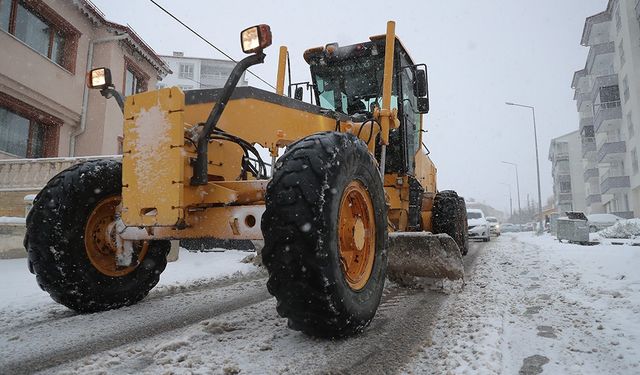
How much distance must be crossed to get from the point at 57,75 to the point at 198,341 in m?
12.8

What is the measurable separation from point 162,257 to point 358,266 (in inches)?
74.1

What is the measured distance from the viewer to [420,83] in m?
5.22

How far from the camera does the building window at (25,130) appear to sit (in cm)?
1091

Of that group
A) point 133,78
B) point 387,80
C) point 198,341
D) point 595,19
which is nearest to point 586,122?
point 595,19

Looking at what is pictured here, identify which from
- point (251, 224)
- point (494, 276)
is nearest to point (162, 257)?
point (251, 224)

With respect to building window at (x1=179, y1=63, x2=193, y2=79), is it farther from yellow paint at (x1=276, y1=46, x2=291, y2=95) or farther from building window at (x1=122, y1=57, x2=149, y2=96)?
yellow paint at (x1=276, y1=46, x2=291, y2=95)

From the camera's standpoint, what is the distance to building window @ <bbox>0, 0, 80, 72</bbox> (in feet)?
35.4

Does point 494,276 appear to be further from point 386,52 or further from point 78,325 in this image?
point 78,325

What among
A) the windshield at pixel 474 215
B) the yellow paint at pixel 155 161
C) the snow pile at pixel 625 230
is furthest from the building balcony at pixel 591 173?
the yellow paint at pixel 155 161

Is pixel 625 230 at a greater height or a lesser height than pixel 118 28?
lesser

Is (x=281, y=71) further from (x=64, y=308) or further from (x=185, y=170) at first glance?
(x=64, y=308)

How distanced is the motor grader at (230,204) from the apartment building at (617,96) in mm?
32635

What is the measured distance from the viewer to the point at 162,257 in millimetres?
3592

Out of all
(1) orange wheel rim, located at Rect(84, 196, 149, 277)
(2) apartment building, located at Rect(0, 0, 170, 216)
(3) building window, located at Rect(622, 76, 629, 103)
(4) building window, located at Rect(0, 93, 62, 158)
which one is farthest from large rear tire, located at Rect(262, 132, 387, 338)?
(3) building window, located at Rect(622, 76, 629, 103)
